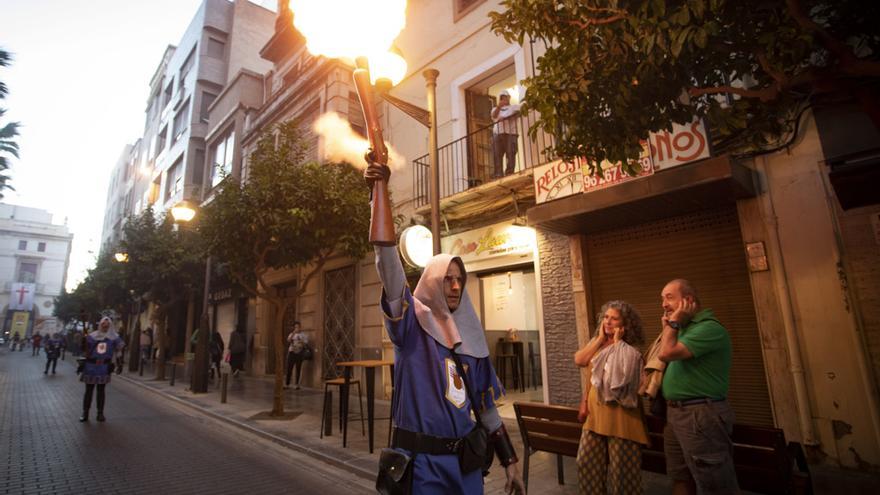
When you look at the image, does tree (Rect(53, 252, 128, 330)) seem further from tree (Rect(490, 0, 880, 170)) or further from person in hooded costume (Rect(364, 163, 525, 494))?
Result: person in hooded costume (Rect(364, 163, 525, 494))

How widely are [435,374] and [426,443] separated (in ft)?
1.02

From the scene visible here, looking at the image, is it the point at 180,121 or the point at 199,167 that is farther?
the point at 180,121

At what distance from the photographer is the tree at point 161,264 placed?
1611cm

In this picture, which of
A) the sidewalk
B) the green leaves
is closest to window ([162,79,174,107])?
the sidewalk

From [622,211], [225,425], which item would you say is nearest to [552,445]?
[622,211]

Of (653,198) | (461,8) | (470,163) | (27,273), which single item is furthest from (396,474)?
(27,273)

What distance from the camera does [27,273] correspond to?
70.1 metres

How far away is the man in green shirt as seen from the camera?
3.02 meters

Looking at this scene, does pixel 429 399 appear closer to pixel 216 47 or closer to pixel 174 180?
pixel 174 180

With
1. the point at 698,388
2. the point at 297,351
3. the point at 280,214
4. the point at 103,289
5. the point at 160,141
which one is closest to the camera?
the point at 698,388

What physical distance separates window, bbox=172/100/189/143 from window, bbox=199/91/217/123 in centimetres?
165

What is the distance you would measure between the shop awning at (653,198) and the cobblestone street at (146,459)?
459 centimetres

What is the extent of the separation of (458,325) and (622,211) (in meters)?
5.02

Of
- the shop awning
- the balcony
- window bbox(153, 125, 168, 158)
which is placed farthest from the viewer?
window bbox(153, 125, 168, 158)
